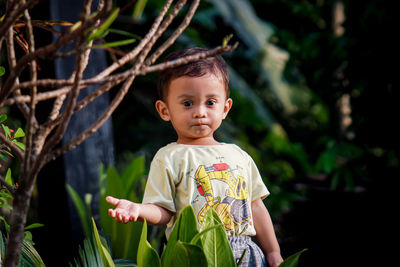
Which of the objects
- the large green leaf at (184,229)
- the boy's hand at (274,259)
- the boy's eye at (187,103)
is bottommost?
the boy's hand at (274,259)

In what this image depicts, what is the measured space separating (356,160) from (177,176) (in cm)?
252

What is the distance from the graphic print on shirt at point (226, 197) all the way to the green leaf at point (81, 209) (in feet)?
3.40

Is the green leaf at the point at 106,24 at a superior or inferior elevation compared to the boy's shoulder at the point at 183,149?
superior

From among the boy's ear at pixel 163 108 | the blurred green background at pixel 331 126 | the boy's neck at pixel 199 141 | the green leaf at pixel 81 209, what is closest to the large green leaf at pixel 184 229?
the boy's neck at pixel 199 141

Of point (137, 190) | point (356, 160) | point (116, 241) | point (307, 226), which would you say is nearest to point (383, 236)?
point (356, 160)

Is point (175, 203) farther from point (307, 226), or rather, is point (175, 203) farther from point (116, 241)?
point (307, 226)

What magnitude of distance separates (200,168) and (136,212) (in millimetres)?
297

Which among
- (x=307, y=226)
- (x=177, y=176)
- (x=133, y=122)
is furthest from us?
(x=133, y=122)

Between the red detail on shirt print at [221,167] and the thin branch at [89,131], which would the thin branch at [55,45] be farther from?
the red detail on shirt print at [221,167]

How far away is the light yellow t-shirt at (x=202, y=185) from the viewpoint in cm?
156

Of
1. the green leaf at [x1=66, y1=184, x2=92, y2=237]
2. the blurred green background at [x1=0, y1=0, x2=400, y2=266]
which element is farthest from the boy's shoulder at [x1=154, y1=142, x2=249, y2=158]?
the blurred green background at [x1=0, y1=0, x2=400, y2=266]

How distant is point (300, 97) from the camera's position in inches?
250

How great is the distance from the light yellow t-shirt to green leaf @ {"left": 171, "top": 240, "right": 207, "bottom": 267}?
7.8 inches

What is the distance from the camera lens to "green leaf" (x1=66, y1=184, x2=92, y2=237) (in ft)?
7.89
